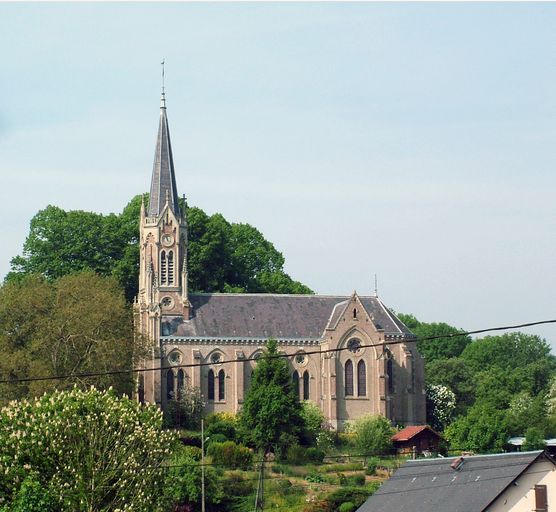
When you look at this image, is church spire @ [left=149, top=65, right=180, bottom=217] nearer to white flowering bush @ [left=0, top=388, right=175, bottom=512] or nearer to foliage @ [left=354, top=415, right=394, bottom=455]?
foliage @ [left=354, top=415, right=394, bottom=455]

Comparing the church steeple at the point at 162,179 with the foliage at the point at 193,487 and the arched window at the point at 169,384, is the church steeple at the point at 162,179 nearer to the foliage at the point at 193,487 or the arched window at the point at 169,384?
the arched window at the point at 169,384

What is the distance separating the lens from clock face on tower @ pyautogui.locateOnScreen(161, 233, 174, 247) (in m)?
117

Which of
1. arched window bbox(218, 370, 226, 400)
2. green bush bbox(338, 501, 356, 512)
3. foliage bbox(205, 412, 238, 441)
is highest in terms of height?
arched window bbox(218, 370, 226, 400)

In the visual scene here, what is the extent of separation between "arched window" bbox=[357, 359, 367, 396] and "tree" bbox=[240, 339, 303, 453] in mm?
11927

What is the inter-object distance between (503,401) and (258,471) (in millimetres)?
36167

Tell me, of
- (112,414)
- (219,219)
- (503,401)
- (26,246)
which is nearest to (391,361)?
(503,401)

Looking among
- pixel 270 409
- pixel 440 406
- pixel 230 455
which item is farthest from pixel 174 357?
pixel 440 406

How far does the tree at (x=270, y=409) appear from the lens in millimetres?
99562

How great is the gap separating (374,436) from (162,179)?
26507mm

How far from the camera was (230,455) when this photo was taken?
9425 cm

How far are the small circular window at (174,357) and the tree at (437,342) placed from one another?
1942 inches

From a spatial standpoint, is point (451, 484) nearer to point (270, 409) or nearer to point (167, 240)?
point (270, 409)

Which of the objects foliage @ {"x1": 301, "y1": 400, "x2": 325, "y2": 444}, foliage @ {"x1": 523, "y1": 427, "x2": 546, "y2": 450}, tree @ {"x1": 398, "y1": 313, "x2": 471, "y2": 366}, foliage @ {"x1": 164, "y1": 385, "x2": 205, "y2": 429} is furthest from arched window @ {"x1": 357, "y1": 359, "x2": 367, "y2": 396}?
tree @ {"x1": 398, "y1": 313, "x2": 471, "y2": 366}

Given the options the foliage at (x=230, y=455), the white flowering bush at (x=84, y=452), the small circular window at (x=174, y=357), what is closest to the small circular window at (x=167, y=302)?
the small circular window at (x=174, y=357)
